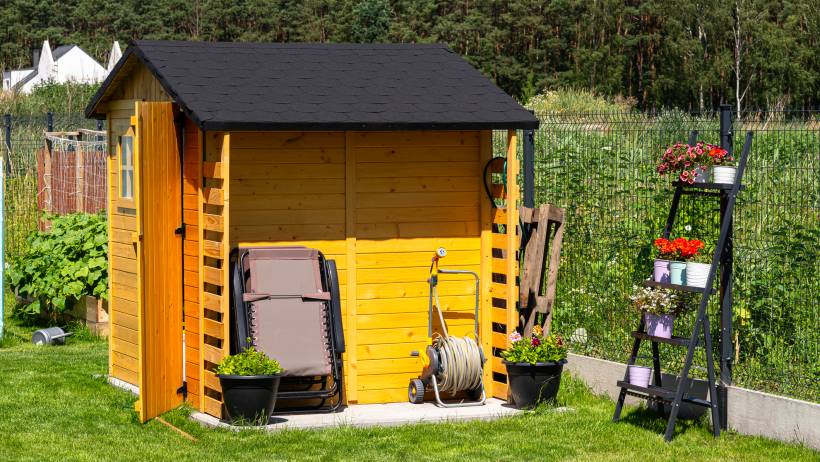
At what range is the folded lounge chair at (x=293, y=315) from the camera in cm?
807

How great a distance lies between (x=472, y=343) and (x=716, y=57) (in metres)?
49.3

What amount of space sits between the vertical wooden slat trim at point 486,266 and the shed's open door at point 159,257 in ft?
7.32

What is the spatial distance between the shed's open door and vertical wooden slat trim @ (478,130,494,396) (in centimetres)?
223

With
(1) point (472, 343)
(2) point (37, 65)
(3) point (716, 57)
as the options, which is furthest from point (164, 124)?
(2) point (37, 65)

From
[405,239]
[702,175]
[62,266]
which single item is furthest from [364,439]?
[62,266]

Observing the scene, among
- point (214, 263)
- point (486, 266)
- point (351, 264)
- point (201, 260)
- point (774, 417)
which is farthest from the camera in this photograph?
point (486, 266)

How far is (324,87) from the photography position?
8578mm

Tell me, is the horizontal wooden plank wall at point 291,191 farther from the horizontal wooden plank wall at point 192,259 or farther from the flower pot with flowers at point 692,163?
the flower pot with flowers at point 692,163

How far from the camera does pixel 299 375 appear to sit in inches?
316

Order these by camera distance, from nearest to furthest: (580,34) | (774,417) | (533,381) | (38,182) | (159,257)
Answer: (774,417) → (159,257) → (533,381) → (38,182) → (580,34)

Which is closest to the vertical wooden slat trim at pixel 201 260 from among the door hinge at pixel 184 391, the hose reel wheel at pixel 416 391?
the door hinge at pixel 184 391

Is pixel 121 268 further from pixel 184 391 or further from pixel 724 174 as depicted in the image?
pixel 724 174

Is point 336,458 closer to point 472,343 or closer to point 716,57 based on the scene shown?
point 472,343

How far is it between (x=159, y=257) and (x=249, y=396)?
3.95 feet
